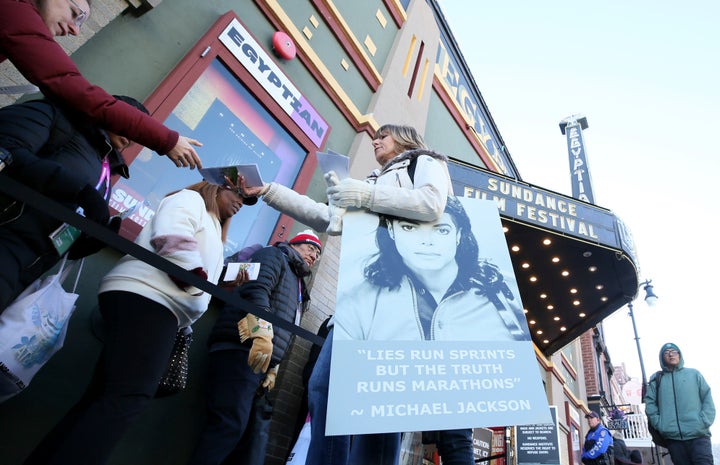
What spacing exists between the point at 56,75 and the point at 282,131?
125 inches

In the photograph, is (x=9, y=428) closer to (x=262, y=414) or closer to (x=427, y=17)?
(x=262, y=414)

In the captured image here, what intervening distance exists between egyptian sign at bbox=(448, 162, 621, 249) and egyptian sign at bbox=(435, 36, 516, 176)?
3.12m

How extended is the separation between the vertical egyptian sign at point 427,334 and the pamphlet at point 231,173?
0.55 metres

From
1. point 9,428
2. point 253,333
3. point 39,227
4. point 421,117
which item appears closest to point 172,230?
point 39,227

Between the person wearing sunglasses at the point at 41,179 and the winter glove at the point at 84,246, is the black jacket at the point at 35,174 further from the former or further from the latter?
the winter glove at the point at 84,246

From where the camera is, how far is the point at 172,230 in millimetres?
1879

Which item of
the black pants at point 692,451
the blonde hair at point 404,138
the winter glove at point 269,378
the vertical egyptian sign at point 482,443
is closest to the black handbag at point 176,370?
the winter glove at point 269,378

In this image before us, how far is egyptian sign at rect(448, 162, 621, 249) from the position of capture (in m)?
6.87

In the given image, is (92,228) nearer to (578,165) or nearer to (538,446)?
(538,446)

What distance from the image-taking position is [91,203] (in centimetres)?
157

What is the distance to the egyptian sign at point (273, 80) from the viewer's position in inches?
168

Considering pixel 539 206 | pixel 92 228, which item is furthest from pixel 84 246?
pixel 539 206

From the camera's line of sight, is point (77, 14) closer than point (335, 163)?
Yes

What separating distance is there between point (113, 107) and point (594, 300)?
1022 cm
